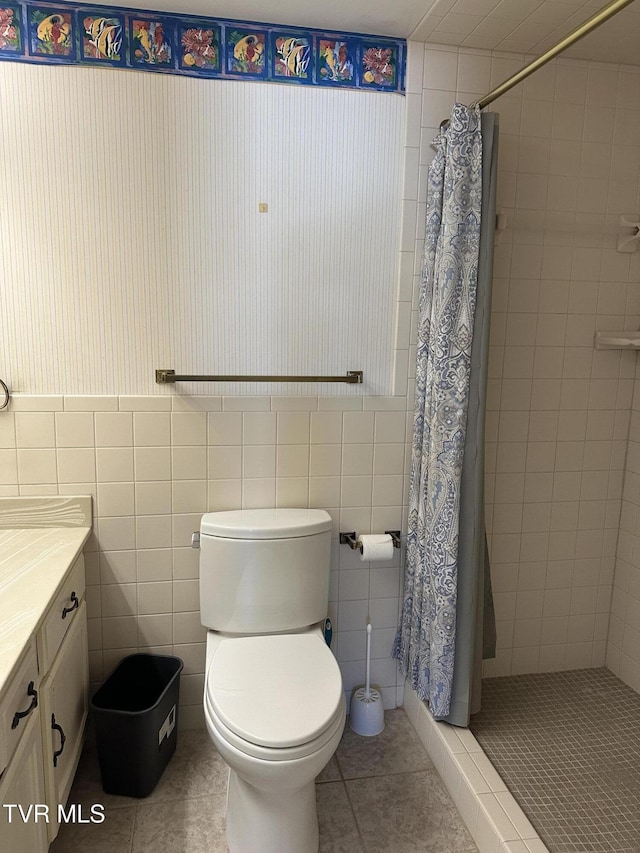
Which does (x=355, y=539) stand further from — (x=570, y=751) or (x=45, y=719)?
(x=45, y=719)

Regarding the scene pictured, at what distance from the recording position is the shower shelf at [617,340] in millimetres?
2166

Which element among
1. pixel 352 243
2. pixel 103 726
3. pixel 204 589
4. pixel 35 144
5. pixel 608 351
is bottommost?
pixel 103 726

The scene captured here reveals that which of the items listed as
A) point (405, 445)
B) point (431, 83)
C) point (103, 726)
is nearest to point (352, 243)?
point (431, 83)

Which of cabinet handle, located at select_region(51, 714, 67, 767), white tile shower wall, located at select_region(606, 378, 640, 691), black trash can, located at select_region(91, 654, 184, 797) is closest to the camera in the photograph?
cabinet handle, located at select_region(51, 714, 67, 767)

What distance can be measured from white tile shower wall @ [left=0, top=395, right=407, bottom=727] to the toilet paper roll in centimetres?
10

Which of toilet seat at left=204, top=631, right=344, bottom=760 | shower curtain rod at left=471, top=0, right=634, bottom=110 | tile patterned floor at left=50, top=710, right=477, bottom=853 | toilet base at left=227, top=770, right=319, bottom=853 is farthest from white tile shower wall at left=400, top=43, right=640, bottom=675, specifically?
toilet base at left=227, top=770, right=319, bottom=853

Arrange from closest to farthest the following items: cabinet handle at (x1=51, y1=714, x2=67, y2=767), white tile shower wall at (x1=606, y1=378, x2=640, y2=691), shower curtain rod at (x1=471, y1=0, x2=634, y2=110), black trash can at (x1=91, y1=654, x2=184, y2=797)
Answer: shower curtain rod at (x1=471, y1=0, x2=634, y2=110)
cabinet handle at (x1=51, y1=714, x2=67, y2=767)
black trash can at (x1=91, y1=654, x2=184, y2=797)
white tile shower wall at (x1=606, y1=378, x2=640, y2=691)

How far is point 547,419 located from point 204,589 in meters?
1.40

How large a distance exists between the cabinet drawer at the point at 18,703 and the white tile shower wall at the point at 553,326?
1.48 meters

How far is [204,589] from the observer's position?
1977mm

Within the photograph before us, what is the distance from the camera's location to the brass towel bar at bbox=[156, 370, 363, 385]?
1.95 metres

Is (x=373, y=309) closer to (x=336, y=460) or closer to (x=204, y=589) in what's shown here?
(x=336, y=460)

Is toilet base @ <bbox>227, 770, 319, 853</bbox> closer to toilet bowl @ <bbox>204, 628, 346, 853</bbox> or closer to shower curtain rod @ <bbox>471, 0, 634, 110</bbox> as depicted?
toilet bowl @ <bbox>204, 628, 346, 853</bbox>

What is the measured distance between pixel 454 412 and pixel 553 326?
2.20ft
